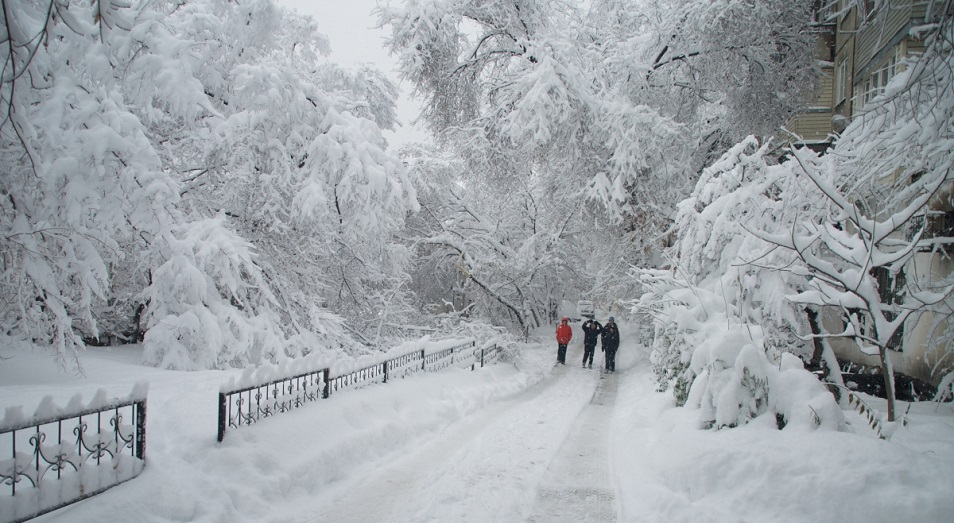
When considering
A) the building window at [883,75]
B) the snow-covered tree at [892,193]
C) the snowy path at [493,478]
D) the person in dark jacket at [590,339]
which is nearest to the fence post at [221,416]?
the snowy path at [493,478]

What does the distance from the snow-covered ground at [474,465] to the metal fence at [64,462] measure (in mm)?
135

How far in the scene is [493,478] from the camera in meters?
6.14

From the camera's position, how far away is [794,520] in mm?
4273

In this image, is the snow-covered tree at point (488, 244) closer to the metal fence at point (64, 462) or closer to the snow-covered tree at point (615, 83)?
the snow-covered tree at point (615, 83)

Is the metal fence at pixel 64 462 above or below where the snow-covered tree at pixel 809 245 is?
below

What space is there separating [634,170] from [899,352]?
7.12 m

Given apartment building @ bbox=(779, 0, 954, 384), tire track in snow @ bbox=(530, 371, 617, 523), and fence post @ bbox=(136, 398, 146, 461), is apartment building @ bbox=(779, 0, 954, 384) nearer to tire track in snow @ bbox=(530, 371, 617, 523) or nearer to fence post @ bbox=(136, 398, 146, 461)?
tire track in snow @ bbox=(530, 371, 617, 523)

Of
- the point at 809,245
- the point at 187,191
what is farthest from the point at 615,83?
the point at 187,191

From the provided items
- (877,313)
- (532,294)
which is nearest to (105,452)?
(877,313)

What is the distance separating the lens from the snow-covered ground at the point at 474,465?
4371 mm

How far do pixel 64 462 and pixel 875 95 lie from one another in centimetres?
1522

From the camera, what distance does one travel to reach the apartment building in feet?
24.1

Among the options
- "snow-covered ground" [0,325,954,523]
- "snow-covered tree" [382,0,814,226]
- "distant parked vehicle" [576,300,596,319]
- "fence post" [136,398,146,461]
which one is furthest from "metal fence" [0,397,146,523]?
"distant parked vehicle" [576,300,596,319]

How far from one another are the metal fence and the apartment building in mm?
6971
